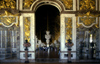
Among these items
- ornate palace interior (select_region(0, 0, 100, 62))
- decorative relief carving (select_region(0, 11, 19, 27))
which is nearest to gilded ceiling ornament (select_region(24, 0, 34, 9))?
ornate palace interior (select_region(0, 0, 100, 62))

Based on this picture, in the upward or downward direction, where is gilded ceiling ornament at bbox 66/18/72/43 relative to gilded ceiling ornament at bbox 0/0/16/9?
downward

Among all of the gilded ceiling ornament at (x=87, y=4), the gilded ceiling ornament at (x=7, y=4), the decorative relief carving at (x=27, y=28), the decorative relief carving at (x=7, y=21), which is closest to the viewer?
the gilded ceiling ornament at (x=7, y=4)

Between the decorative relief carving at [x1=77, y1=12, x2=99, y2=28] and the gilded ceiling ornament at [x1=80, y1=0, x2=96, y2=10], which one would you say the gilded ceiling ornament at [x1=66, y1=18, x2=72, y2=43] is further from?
the gilded ceiling ornament at [x1=80, y1=0, x2=96, y2=10]

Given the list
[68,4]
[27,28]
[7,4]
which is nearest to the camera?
[7,4]

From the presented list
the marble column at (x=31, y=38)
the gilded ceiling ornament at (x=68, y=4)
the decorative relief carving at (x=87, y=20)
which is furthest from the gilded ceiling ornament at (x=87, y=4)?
the marble column at (x=31, y=38)

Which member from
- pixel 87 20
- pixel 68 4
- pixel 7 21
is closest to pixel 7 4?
pixel 7 21

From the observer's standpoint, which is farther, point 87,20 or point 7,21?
point 87,20

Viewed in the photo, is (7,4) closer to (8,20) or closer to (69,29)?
(8,20)

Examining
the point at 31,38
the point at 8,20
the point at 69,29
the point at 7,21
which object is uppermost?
the point at 8,20

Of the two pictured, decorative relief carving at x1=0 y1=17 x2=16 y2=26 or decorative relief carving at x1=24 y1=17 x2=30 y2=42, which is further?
decorative relief carving at x1=24 y1=17 x2=30 y2=42

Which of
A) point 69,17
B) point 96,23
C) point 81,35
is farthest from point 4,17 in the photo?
point 96,23

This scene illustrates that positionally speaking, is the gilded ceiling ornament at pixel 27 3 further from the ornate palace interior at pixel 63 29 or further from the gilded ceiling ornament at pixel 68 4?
the gilded ceiling ornament at pixel 68 4

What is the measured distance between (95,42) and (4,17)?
35.6 ft

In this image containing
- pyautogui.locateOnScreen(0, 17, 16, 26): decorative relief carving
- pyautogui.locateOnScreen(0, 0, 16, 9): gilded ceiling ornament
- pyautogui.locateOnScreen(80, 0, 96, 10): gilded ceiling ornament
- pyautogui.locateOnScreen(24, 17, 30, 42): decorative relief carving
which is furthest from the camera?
pyautogui.locateOnScreen(80, 0, 96, 10): gilded ceiling ornament
